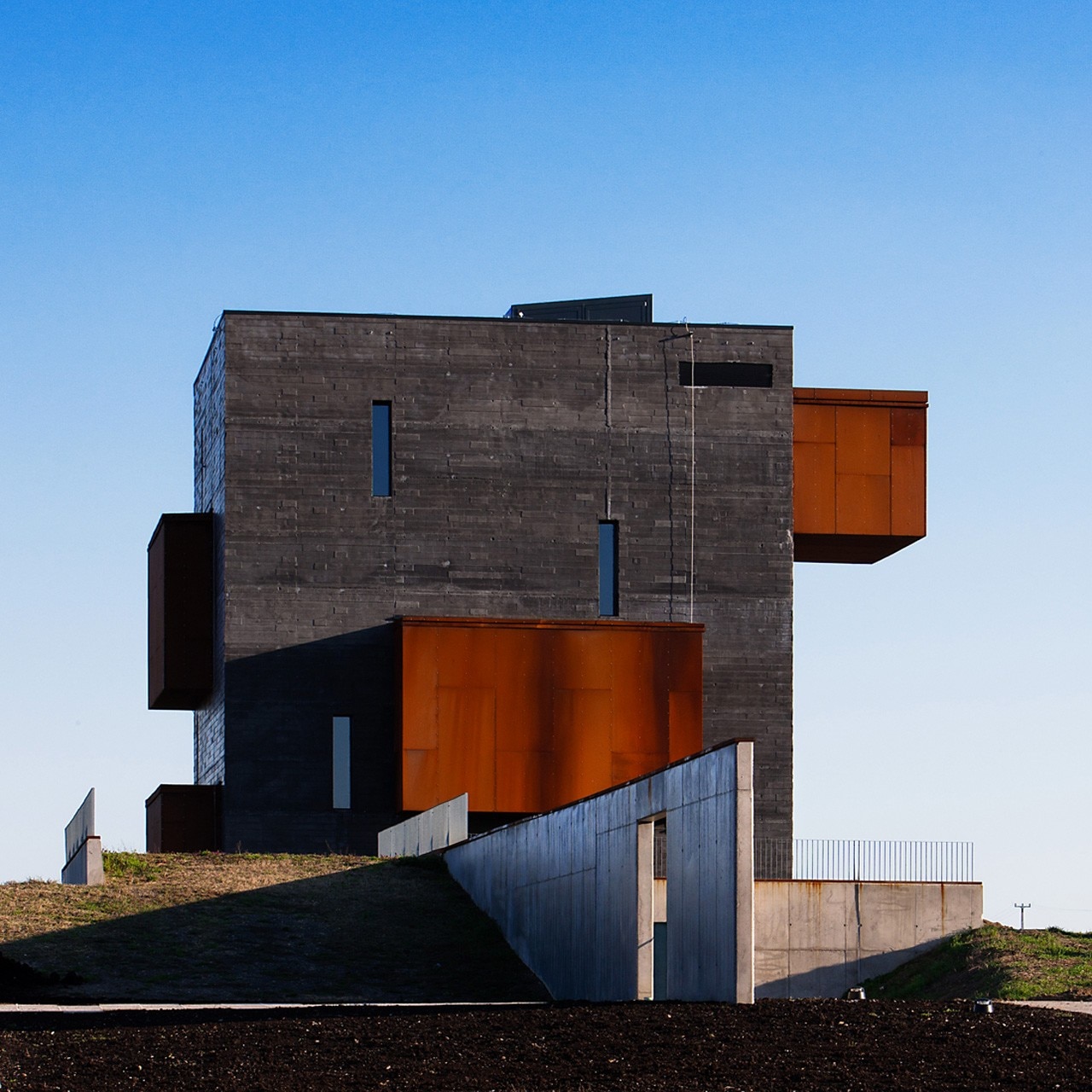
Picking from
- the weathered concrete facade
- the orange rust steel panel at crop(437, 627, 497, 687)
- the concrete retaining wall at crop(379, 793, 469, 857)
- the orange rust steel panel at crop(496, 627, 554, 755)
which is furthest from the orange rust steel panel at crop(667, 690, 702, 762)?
the concrete retaining wall at crop(379, 793, 469, 857)

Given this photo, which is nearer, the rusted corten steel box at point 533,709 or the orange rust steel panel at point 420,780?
the orange rust steel panel at point 420,780

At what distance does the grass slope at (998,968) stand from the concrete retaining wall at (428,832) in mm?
8411

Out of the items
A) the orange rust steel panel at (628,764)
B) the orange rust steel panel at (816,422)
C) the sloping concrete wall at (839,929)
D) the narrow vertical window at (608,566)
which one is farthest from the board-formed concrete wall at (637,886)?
the orange rust steel panel at (816,422)

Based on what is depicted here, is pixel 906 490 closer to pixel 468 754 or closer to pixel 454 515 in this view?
pixel 454 515

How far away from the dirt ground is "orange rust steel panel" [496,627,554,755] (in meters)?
22.0

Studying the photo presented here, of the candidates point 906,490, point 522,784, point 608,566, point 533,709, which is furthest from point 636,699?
point 906,490

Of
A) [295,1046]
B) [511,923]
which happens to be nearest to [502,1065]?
[295,1046]

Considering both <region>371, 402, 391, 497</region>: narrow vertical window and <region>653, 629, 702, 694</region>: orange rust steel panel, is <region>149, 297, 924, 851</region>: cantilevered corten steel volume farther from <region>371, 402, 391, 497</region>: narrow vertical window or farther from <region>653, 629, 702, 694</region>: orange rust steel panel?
<region>653, 629, 702, 694</region>: orange rust steel panel

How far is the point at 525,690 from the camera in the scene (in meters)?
41.2

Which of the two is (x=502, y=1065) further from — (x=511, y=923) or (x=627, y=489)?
(x=627, y=489)

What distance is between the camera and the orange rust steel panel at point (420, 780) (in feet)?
133

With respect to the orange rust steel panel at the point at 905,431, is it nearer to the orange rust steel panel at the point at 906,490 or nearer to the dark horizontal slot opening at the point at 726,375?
the orange rust steel panel at the point at 906,490

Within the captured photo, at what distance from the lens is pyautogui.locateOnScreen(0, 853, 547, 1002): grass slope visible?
87.9ft

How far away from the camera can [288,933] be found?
29781mm
